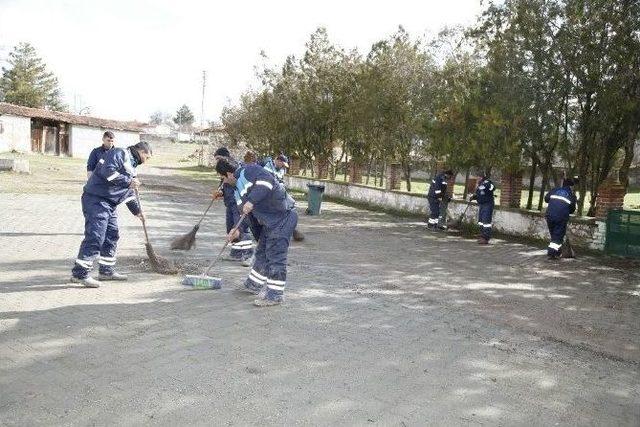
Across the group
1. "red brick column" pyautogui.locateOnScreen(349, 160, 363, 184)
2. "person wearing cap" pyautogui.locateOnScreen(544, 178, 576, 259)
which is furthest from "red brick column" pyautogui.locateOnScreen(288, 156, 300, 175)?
"person wearing cap" pyautogui.locateOnScreen(544, 178, 576, 259)

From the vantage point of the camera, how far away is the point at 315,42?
24.2m

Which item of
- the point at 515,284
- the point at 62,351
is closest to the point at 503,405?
the point at 62,351

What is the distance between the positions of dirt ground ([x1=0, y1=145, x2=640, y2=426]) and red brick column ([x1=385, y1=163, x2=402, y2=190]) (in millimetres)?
9721

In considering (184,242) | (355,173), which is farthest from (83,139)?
(184,242)

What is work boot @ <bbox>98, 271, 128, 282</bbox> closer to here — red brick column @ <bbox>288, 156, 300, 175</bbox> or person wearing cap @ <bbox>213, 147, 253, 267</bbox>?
person wearing cap @ <bbox>213, 147, 253, 267</bbox>

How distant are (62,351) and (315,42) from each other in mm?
22053

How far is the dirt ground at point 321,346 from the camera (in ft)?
11.8

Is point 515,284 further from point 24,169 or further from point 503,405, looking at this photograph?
point 24,169

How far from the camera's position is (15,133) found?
3872 centimetres

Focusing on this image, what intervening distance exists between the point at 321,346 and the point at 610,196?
896 cm

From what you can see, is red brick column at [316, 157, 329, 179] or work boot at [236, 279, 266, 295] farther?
red brick column at [316, 157, 329, 179]

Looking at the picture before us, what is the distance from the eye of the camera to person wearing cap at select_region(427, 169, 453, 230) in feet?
44.7

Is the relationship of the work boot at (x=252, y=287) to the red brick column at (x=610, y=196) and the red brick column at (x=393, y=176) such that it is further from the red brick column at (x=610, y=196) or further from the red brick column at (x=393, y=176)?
the red brick column at (x=393, y=176)

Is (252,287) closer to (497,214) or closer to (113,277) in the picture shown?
(113,277)
